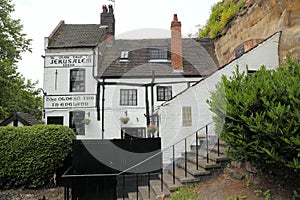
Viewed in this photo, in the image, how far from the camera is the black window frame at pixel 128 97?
12688 millimetres

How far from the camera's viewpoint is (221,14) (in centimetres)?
1058

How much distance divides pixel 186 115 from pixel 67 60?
8.89 meters

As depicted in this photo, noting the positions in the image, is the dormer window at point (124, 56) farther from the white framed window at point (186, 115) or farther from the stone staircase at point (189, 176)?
the stone staircase at point (189, 176)

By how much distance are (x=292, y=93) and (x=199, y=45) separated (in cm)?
1187

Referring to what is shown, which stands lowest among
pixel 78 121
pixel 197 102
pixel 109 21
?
pixel 78 121

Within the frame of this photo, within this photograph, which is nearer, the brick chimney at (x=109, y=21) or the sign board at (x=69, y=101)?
the sign board at (x=69, y=101)

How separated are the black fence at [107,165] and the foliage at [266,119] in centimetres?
318

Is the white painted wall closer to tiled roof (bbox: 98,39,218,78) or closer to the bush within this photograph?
the bush

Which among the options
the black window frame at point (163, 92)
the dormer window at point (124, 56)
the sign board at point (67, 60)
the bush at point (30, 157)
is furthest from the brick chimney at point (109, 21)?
the bush at point (30, 157)

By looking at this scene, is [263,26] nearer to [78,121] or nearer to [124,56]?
[124,56]

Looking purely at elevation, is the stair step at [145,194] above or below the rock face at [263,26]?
below

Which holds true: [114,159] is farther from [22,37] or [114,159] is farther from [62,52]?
[22,37]

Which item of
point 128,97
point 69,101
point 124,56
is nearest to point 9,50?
point 69,101

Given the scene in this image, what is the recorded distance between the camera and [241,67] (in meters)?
7.15
